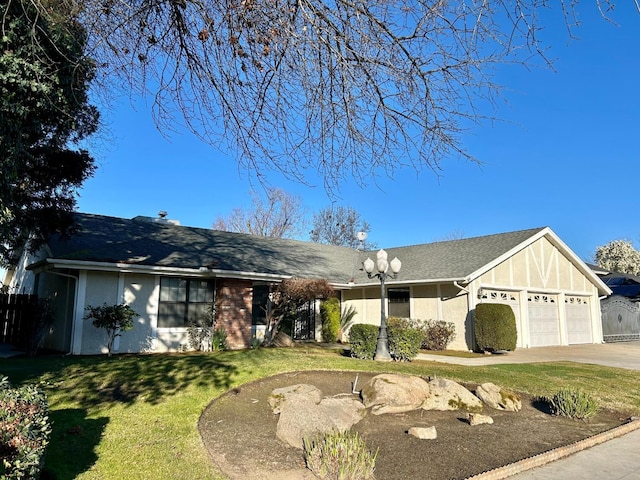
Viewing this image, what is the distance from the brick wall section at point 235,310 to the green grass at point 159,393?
2825mm

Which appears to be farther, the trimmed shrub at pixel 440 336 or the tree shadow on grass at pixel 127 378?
the trimmed shrub at pixel 440 336

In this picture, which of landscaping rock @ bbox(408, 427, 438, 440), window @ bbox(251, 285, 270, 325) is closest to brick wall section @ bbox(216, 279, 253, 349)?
window @ bbox(251, 285, 270, 325)

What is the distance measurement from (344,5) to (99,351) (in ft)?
39.4

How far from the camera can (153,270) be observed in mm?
13297

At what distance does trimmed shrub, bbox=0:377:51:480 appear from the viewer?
3122mm

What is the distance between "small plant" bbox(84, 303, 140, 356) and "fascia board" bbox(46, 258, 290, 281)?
1141 mm

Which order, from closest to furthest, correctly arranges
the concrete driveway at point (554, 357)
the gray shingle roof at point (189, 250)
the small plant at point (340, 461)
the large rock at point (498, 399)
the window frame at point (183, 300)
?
1. the small plant at point (340, 461)
2. the large rock at point (498, 399)
3. the gray shingle roof at point (189, 250)
4. the concrete driveway at point (554, 357)
5. the window frame at point (183, 300)

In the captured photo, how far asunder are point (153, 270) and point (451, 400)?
9.52 meters

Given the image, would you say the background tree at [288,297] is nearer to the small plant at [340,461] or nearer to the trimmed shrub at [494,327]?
the trimmed shrub at [494,327]

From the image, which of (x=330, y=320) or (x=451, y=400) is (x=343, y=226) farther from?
(x=451, y=400)

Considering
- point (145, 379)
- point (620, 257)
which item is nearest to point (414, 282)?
point (145, 379)

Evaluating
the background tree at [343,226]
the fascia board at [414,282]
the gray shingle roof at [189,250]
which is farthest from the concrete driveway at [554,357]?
the background tree at [343,226]

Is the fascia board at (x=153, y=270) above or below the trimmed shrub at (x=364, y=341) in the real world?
above

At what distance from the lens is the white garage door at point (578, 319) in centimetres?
2125
